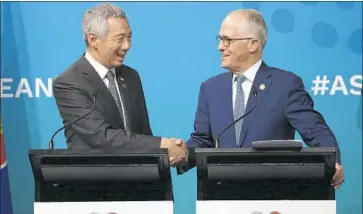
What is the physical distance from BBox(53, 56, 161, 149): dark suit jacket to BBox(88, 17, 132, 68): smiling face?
0.08m

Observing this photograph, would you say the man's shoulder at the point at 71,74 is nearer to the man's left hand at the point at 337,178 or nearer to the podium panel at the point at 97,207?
the podium panel at the point at 97,207

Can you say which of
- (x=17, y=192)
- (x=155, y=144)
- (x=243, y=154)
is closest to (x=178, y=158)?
(x=155, y=144)

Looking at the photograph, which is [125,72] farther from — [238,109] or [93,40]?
[238,109]

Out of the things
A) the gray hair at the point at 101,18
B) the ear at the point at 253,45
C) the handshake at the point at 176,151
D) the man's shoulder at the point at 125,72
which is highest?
the gray hair at the point at 101,18

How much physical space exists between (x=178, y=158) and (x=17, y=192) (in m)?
1.94

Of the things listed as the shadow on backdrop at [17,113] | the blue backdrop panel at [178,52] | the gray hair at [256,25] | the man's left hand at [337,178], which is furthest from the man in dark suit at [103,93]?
the shadow on backdrop at [17,113]

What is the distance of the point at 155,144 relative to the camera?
299 cm

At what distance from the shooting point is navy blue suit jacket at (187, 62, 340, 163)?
315cm

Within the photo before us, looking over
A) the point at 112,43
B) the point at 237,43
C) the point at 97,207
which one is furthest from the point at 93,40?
the point at 97,207

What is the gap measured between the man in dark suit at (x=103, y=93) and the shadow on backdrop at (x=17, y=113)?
3.92 ft

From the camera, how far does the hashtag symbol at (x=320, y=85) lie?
4430mm

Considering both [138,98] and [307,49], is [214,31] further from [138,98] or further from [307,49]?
Result: [138,98]

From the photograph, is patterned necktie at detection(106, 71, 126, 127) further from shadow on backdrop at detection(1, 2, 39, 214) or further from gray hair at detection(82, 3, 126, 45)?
shadow on backdrop at detection(1, 2, 39, 214)

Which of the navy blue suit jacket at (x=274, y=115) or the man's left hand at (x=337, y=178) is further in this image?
the navy blue suit jacket at (x=274, y=115)
